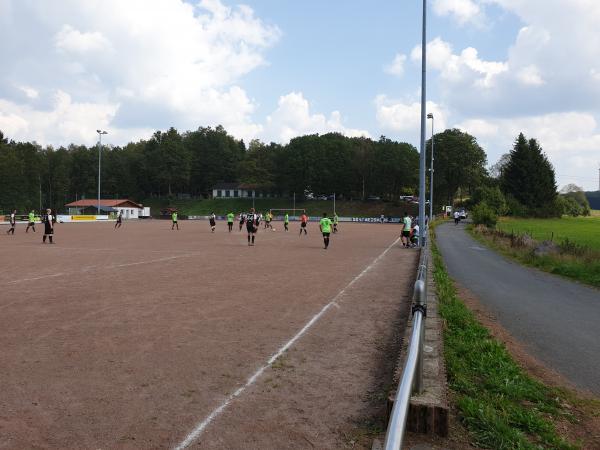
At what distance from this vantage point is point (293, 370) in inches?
211

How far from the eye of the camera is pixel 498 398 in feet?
14.8

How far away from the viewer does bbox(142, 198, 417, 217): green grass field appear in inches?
3501

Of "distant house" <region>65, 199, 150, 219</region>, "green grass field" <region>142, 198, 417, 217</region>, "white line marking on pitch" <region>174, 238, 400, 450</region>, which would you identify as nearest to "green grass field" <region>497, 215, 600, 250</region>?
"white line marking on pitch" <region>174, 238, 400, 450</region>

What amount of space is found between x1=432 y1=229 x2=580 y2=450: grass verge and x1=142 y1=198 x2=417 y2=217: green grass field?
8023cm

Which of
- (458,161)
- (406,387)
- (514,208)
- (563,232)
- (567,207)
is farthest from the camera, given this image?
(458,161)

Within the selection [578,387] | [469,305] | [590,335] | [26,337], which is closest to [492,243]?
[469,305]

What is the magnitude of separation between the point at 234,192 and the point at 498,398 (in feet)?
382

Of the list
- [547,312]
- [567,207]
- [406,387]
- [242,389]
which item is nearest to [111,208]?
[567,207]

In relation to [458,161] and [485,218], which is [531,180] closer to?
[458,161]

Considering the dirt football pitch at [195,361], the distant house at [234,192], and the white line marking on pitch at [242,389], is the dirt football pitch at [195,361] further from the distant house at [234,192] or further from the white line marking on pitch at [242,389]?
the distant house at [234,192]

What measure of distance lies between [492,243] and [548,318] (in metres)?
20.6

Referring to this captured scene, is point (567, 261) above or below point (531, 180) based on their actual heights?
below

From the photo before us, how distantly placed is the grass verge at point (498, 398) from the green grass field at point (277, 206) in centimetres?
8023

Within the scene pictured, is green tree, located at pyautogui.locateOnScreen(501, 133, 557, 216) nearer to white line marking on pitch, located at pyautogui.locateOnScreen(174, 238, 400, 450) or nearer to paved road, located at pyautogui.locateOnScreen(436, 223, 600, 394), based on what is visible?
paved road, located at pyautogui.locateOnScreen(436, 223, 600, 394)
